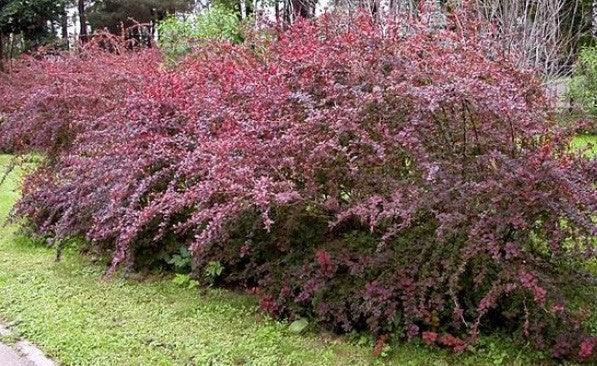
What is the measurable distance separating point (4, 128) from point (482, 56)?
460 cm

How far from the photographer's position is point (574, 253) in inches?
131

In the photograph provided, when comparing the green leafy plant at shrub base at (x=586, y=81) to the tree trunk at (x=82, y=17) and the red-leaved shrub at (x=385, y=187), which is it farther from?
the tree trunk at (x=82, y=17)

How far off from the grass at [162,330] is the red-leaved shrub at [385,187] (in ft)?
0.45

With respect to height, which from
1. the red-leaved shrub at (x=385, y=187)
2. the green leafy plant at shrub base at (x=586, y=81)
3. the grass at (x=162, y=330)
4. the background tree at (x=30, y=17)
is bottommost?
the grass at (x=162, y=330)

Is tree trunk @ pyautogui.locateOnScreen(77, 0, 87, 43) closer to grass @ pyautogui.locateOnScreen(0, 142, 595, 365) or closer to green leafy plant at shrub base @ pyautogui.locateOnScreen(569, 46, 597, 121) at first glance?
green leafy plant at shrub base @ pyautogui.locateOnScreen(569, 46, 597, 121)

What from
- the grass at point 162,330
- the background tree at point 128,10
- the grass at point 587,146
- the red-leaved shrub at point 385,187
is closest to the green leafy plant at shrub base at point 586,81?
the grass at point 587,146

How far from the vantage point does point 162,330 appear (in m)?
3.84

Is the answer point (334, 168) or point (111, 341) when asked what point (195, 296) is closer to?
point (111, 341)

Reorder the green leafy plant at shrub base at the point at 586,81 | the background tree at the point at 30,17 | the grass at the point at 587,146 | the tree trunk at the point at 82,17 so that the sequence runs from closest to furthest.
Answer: the grass at the point at 587,146 → the green leafy plant at shrub base at the point at 586,81 → the background tree at the point at 30,17 → the tree trunk at the point at 82,17

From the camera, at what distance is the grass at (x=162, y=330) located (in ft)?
11.2

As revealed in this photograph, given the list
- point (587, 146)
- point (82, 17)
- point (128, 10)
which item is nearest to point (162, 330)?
point (587, 146)

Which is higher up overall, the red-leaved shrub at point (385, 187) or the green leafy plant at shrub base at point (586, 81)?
the green leafy plant at shrub base at point (586, 81)

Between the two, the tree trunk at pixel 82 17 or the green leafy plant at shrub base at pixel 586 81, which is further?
the tree trunk at pixel 82 17

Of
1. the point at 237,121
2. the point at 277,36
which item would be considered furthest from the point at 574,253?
the point at 277,36
